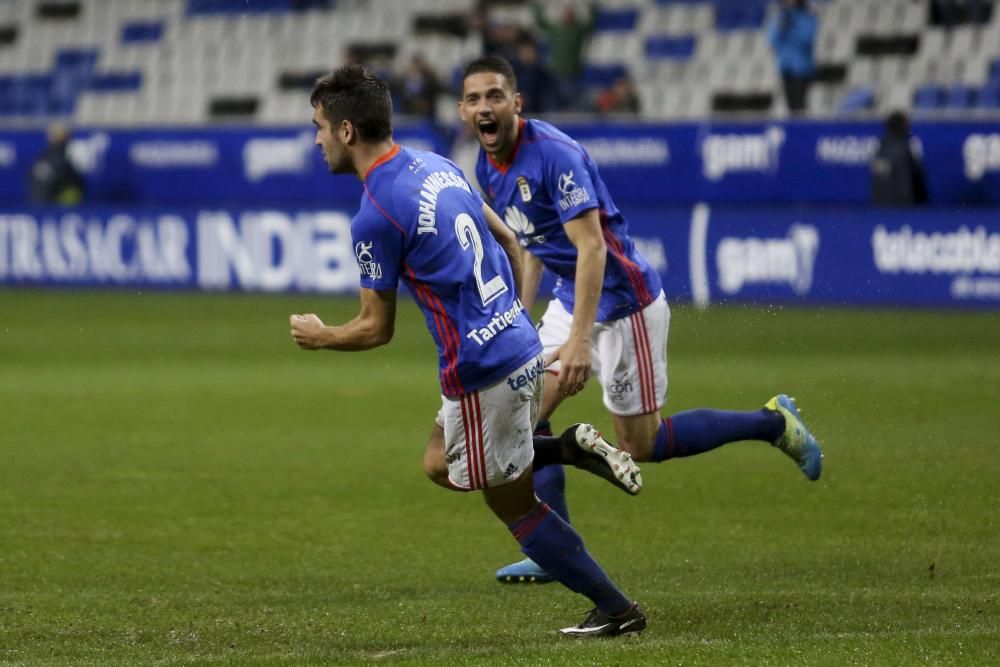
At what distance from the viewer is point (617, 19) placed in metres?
24.8

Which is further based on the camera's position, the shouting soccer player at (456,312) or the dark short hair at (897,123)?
the dark short hair at (897,123)

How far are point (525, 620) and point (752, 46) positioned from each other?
1747cm

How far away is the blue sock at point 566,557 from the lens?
19.3 ft

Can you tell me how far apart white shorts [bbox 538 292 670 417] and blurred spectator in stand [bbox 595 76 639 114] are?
46.4 ft

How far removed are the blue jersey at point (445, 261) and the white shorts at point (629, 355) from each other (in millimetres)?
1915

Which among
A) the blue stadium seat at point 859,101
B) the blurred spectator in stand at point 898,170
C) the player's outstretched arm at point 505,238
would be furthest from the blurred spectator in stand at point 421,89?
the player's outstretched arm at point 505,238

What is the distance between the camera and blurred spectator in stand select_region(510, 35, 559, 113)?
21.4 m

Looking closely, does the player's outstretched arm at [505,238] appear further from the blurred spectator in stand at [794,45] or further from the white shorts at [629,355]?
the blurred spectator in stand at [794,45]

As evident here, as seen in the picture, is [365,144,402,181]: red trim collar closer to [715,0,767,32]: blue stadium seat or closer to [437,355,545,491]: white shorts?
[437,355,545,491]: white shorts

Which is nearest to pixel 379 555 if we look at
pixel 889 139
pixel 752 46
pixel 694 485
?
pixel 694 485

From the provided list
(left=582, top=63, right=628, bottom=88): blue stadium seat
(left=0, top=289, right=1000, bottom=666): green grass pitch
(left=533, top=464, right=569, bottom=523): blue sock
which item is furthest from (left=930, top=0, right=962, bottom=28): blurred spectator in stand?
(left=533, top=464, right=569, bottom=523): blue sock

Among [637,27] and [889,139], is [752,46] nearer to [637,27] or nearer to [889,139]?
[637,27]

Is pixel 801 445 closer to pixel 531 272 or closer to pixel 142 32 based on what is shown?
pixel 531 272

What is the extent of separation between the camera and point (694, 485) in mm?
9734
